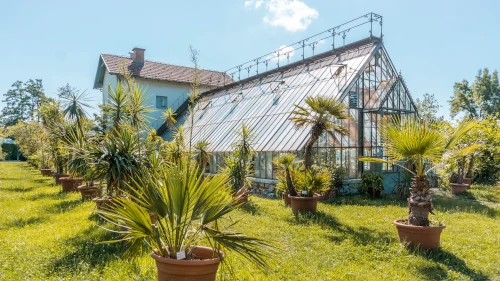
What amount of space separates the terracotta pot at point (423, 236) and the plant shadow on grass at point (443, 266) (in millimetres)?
101

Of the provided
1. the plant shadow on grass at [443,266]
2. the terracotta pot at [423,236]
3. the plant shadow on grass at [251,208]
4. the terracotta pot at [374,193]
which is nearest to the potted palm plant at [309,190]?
the plant shadow on grass at [251,208]

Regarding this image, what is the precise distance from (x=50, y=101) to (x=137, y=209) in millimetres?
14501

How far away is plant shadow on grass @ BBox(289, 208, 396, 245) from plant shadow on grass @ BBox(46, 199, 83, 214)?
19.1 ft

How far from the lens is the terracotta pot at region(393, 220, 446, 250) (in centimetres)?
586

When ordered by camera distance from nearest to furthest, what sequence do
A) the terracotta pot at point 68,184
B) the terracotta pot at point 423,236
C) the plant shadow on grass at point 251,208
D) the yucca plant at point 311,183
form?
1. the terracotta pot at point 423,236
2. the yucca plant at point 311,183
3. the plant shadow on grass at point 251,208
4. the terracotta pot at point 68,184

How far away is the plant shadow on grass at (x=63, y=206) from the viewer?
9203 mm

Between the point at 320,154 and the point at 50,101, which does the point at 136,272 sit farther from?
the point at 50,101

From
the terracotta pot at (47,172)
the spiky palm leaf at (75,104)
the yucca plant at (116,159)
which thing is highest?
the spiky palm leaf at (75,104)

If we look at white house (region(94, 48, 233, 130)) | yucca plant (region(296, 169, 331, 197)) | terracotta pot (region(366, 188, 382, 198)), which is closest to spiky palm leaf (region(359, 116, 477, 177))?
yucca plant (region(296, 169, 331, 197))

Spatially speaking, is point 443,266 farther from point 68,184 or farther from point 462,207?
point 68,184

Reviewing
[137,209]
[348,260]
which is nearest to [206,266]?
[137,209]

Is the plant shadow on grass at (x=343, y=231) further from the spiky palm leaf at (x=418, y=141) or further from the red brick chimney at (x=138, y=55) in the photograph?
the red brick chimney at (x=138, y=55)

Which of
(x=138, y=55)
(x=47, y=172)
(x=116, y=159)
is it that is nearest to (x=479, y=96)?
(x=138, y=55)

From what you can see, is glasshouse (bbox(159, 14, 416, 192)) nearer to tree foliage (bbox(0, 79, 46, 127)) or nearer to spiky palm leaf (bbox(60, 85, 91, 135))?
spiky palm leaf (bbox(60, 85, 91, 135))
